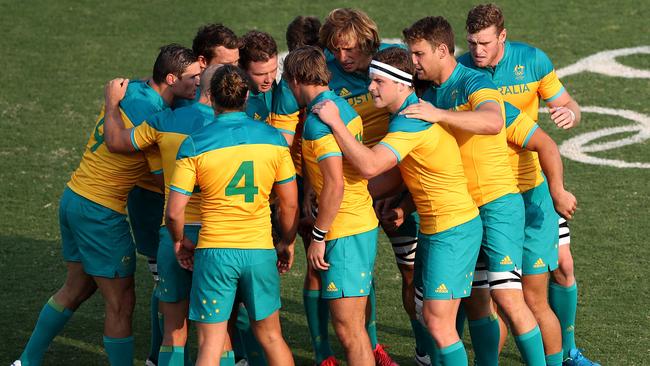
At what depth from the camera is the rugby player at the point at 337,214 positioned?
6332 millimetres

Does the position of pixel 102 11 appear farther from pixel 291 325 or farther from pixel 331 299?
pixel 331 299

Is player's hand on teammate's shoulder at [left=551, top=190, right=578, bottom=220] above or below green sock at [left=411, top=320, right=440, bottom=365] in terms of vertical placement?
above

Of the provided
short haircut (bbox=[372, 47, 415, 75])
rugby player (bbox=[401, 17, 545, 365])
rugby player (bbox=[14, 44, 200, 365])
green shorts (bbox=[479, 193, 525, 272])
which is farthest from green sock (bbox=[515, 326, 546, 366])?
rugby player (bbox=[14, 44, 200, 365])

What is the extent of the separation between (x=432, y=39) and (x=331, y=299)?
1674 millimetres

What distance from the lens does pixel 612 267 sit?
920cm

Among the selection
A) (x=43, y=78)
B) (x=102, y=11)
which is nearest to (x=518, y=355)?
(x=43, y=78)

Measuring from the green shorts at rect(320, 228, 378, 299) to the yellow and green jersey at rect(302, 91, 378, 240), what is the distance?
0.16 ft

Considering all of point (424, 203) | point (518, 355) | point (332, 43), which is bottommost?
point (518, 355)

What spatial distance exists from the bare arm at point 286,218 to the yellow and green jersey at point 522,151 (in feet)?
4.79

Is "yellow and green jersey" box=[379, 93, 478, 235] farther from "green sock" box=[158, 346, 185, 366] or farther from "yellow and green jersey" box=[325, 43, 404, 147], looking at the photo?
"green sock" box=[158, 346, 185, 366]

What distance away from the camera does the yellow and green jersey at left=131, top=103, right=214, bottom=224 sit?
6.50 meters

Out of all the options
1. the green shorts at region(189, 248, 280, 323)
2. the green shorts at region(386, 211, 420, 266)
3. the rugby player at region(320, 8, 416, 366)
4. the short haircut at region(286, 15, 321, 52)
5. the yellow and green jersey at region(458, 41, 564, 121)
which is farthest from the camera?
the short haircut at region(286, 15, 321, 52)

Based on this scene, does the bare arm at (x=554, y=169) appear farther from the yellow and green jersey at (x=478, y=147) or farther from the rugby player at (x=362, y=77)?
the rugby player at (x=362, y=77)

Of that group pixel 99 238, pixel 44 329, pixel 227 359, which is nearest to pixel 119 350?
pixel 44 329
